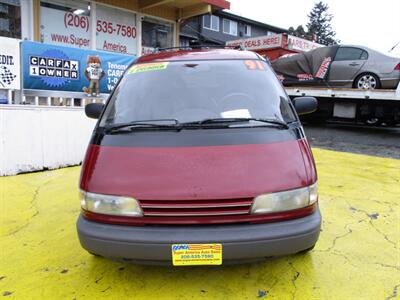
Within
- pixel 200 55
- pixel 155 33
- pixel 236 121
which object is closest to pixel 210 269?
pixel 236 121

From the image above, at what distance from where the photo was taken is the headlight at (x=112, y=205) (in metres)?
2.37

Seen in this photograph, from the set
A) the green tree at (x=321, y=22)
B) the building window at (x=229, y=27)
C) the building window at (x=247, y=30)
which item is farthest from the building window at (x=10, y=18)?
the green tree at (x=321, y=22)

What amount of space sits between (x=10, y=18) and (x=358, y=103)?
950 centimetres

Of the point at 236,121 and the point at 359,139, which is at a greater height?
the point at 236,121

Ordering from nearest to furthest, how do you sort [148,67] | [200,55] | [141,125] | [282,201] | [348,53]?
[282,201], [141,125], [148,67], [200,55], [348,53]

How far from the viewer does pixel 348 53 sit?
35.3 feet

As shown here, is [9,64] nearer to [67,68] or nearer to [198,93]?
[67,68]

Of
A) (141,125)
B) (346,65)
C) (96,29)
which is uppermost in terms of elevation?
(96,29)

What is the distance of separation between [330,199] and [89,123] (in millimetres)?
4358

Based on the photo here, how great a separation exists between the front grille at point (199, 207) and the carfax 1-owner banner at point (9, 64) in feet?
16.2

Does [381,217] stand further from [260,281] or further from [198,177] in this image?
[198,177]

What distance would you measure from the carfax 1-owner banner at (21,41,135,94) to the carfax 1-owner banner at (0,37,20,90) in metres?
0.17

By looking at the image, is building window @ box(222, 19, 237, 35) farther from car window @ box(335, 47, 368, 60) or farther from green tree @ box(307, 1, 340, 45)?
green tree @ box(307, 1, 340, 45)

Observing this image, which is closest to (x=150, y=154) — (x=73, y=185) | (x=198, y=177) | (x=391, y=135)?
(x=198, y=177)
